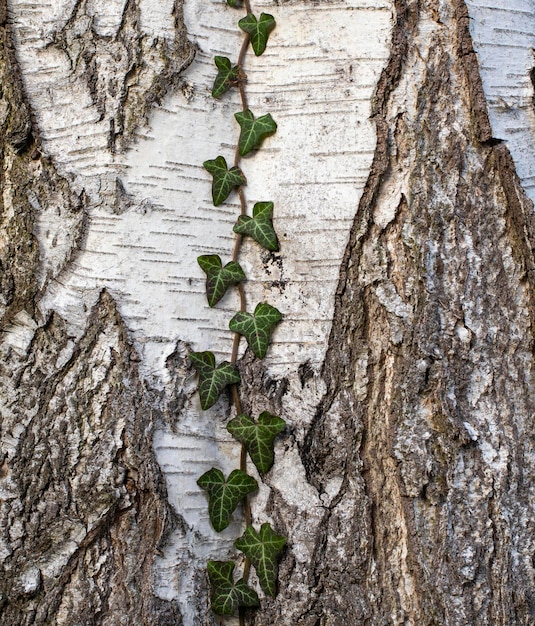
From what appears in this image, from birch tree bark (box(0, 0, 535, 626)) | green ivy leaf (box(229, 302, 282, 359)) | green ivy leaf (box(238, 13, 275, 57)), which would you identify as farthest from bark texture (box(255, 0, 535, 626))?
green ivy leaf (box(238, 13, 275, 57))

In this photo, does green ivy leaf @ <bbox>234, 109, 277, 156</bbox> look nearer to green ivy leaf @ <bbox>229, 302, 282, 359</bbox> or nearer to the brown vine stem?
the brown vine stem

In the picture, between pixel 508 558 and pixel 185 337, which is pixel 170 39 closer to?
pixel 185 337

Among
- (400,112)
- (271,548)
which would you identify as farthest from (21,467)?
(400,112)

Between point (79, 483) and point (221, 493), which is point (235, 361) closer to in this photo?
point (221, 493)

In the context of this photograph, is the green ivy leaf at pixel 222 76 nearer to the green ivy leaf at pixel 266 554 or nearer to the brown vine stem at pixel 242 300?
the brown vine stem at pixel 242 300

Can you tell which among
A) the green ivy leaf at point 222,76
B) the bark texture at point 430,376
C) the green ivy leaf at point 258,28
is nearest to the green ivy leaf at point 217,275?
the bark texture at point 430,376

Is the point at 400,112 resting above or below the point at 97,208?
above

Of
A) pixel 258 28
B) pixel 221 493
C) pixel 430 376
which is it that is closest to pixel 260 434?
pixel 221 493
